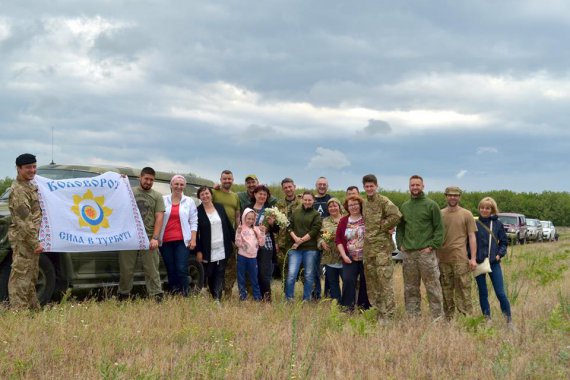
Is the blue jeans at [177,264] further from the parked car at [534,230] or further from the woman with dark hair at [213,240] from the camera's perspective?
the parked car at [534,230]

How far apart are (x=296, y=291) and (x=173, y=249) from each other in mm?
2943

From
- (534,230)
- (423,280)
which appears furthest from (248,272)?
(534,230)

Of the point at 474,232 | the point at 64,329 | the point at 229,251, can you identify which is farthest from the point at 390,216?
the point at 64,329

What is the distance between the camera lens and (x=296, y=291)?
11.1 m

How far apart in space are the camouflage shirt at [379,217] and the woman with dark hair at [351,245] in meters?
0.24

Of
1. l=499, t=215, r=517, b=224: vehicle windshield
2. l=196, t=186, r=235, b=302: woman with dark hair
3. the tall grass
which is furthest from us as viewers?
l=499, t=215, r=517, b=224: vehicle windshield

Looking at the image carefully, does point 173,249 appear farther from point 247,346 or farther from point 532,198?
point 532,198

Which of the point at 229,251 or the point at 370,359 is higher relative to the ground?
the point at 229,251

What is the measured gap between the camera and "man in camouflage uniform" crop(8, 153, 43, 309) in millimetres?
7423

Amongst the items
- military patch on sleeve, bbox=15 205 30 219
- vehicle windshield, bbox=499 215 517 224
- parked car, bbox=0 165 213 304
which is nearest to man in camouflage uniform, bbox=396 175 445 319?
parked car, bbox=0 165 213 304

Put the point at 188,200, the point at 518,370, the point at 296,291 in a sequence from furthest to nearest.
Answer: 1. the point at 296,291
2. the point at 188,200
3. the point at 518,370

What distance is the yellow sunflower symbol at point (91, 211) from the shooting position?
8383mm

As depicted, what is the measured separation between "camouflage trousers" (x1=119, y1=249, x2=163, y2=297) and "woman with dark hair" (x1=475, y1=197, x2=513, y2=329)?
437cm

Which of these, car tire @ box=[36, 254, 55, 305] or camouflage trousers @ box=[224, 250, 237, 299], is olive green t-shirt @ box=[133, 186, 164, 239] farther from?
camouflage trousers @ box=[224, 250, 237, 299]
